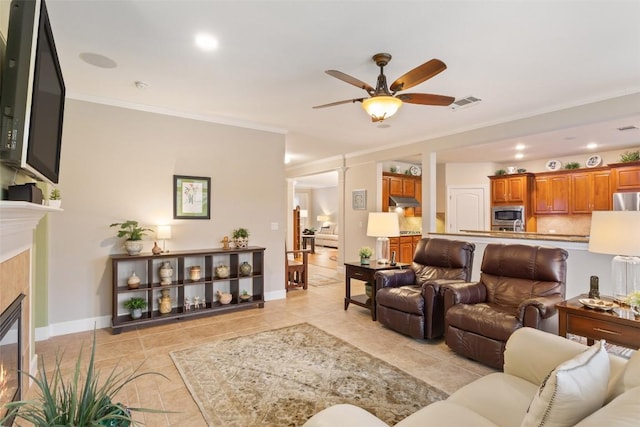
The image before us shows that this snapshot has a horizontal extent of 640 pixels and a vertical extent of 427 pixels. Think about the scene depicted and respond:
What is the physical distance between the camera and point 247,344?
133 inches

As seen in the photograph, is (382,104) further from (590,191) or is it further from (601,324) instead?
(590,191)

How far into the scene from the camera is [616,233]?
243 centimetres

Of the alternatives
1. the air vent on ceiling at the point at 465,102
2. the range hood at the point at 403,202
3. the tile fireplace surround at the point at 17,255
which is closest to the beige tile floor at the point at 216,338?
the tile fireplace surround at the point at 17,255

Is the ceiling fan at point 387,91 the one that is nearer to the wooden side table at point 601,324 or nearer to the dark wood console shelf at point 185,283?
the wooden side table at point 601,324

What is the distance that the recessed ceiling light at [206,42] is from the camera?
2.59 m

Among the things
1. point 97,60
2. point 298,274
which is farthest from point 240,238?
point 97,60

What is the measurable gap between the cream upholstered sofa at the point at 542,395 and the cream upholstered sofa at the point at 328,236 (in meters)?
11.2

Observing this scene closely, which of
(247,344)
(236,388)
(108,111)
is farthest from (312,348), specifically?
(108,111)

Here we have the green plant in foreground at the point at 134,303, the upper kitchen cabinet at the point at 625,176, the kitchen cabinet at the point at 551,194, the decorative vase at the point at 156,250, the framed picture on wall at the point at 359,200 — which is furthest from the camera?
the framed picture on wall at the point at 359,200

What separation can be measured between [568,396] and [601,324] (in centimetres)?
189

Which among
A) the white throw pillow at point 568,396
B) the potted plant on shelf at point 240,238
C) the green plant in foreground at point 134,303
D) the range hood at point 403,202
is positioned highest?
the range hood at point 403,202

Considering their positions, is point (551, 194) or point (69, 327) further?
point (551, 194)

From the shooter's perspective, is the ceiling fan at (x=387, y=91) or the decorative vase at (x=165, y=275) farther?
the decorative vase at (x=165, y=275)

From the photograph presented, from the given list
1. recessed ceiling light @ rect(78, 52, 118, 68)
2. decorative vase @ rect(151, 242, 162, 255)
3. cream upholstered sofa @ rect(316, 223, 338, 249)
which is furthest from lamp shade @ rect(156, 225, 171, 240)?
cream upholstered sofa @ rect(316, 223, 338, 249)
